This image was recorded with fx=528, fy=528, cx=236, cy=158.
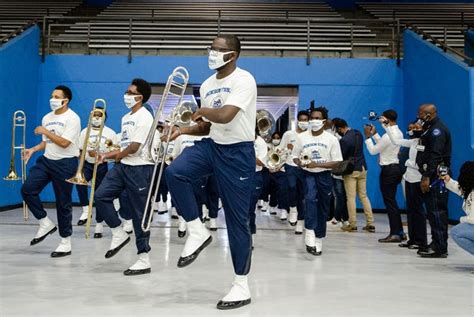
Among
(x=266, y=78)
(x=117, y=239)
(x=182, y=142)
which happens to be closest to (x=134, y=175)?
(x=117, y=239)

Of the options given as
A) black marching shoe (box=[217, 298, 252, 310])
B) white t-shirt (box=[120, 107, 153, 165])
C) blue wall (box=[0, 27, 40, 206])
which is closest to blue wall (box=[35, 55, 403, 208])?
blue wall (box=[0, 27, 40, 206])

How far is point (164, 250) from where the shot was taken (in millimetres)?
6020

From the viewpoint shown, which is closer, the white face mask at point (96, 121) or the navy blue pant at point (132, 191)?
the navy blue pant at point (132, 191)

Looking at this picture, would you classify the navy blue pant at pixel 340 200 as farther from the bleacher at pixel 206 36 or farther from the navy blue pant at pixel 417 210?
the bleacher at pixel 206 36

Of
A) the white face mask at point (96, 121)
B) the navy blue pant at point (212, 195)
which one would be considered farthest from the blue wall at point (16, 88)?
the navy blue pant at point (212, 195)

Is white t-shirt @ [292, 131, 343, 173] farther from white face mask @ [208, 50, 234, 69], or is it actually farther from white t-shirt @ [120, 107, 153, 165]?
white face mask @ [208, 50, 234, 69]

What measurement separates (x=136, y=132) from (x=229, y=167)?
4.68 feet

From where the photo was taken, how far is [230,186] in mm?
3648

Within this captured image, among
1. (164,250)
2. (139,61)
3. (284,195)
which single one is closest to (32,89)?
(139,61)

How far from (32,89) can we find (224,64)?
9.04 m

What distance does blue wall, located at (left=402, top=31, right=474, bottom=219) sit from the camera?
894 centimetres

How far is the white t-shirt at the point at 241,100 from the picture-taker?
11.8 ft

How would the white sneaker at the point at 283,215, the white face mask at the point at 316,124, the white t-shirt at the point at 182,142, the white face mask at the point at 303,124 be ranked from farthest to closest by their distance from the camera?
the white sneaker at the point at 283,215 → the white face mask at the point at 303,124 → the white t-shirt at the point at 182,142 → the white face mask at the point at 316,124

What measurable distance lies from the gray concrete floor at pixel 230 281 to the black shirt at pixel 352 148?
5.41 ft
